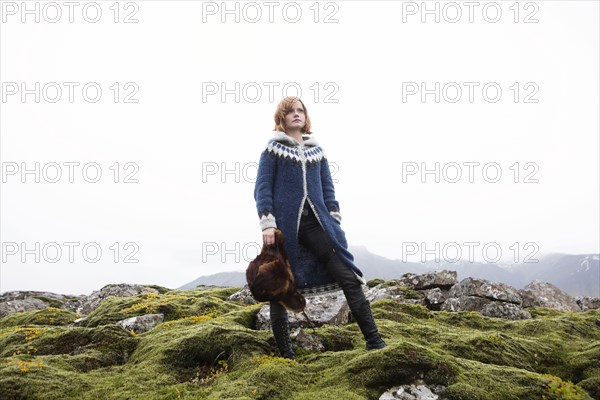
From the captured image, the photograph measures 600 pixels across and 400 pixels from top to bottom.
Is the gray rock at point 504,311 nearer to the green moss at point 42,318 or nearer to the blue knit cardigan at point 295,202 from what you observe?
the blue knit cardigan at point 295,202

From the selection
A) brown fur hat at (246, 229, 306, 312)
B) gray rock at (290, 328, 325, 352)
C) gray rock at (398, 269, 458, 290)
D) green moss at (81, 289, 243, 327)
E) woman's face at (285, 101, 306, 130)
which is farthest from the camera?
gray rock at (398, 269, 458, 290)

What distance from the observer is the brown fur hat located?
666 centimetres

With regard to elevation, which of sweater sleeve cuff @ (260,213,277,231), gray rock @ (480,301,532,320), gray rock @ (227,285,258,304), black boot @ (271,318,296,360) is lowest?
gray rock @ (480,301,532,320)

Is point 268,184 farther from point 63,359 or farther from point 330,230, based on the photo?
point 63,359

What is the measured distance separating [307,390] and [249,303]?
997 centimetres

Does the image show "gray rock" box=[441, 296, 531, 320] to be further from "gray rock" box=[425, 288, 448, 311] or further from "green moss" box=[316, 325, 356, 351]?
"green moss" box=[316, 325, 356, 351]

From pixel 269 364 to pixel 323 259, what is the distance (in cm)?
185

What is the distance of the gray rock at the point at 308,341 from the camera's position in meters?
7.80

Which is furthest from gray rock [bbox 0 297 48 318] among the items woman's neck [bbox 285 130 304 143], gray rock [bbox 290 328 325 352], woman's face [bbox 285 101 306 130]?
woman's face [bbox 285 101 306 130]

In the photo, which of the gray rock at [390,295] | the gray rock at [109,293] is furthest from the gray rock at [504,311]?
the gray rock at [109,293]

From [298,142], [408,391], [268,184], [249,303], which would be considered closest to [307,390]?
[408,391]

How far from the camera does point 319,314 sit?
9.83 metres

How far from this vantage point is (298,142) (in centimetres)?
759

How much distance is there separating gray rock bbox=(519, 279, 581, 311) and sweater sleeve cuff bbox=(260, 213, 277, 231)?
50.2 feet
